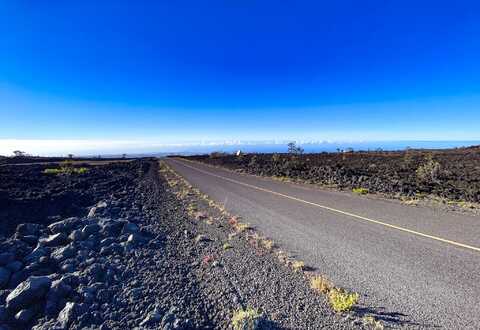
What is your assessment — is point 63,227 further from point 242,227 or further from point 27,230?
point 242,227

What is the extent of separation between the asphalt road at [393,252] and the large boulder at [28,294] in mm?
5428

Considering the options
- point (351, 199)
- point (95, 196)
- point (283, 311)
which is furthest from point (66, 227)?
point (351, 199)

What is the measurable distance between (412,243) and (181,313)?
20.8ft

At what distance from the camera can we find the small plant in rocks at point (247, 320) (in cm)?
367

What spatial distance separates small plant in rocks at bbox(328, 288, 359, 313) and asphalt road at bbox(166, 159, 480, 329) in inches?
7.2

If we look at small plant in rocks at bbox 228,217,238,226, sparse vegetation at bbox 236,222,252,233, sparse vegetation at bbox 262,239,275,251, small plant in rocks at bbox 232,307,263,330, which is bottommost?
small plant in rocks at bbox 228,217,238,226

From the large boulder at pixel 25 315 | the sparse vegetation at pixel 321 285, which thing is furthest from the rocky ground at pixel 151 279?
the sparse vegetation at pixel 321 285

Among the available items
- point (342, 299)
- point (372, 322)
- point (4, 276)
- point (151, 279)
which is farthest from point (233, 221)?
point (4, 276)

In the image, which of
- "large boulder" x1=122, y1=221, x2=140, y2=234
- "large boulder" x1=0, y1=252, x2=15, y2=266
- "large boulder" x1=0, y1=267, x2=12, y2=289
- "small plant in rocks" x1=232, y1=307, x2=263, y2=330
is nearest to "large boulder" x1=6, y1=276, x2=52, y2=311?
"large boulder" x1=0, y1=267, x2=12, y2=289

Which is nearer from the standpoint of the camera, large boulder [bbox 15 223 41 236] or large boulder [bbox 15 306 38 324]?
large boulder [bbox 15 306 38 324]

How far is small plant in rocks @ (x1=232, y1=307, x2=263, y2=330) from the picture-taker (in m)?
3.67

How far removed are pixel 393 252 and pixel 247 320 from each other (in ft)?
15.2

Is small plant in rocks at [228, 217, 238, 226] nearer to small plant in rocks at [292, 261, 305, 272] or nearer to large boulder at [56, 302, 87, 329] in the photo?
small plant in rocks at [292, 261, 305, 272]

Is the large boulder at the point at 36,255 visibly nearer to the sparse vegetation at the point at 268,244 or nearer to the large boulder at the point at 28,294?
the large boulder at the point at 28,294
